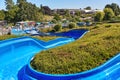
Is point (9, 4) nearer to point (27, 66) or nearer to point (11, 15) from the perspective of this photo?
point (11, 15)

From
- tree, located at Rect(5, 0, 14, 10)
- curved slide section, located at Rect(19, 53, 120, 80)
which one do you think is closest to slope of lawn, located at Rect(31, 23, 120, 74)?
curved slide section, located at Rect(19, 53, 120, 80)

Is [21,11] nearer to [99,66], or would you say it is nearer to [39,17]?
[39,17]

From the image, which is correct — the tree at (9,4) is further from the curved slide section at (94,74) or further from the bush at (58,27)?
the curved slide section at (94,74)

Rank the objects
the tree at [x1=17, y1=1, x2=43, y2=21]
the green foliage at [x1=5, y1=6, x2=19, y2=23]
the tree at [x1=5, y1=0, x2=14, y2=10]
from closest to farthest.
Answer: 1. the tree at [x1=17, y1=1, x2=43, y2=21]
2. the green foliage at [x1=5, y1=6, x2=19, y2=23]
3. the tree at [x1=5, y1=0, x2=14, y2=10]

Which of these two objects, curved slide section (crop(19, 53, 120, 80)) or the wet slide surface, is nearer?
curved slide section (crop(19, 53, 120, 80))

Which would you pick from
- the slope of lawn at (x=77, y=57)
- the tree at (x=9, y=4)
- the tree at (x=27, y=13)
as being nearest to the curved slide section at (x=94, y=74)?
the slope of lawn at (x=77, y=57)

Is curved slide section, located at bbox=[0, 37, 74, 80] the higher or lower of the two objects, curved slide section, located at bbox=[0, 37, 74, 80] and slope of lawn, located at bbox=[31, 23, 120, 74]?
the lower

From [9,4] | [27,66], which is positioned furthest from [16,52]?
[9,4]

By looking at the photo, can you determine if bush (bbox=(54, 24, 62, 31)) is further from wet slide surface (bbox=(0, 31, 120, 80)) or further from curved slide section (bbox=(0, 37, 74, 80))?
wet slide surface (bbox=(0, 31, 120, 80))

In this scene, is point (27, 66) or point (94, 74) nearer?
point (94, 74)
